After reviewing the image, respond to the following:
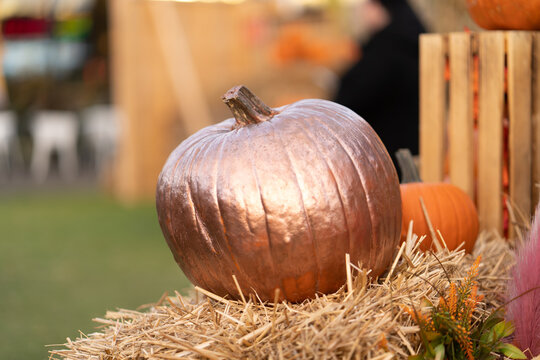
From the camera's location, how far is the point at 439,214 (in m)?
2.34

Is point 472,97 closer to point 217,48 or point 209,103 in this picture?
point 209,103

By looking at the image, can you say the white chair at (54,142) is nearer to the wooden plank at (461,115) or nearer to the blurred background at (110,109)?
the blurred background at (110,109)

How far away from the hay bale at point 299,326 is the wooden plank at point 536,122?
72 cm

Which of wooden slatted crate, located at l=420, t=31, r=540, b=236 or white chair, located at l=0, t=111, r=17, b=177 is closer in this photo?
wooden slatted crate, located at l=420, t=31, r=540, b=236

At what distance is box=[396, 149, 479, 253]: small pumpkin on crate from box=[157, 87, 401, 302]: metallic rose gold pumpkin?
1.29 ft

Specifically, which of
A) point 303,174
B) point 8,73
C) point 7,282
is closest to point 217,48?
point 8,73

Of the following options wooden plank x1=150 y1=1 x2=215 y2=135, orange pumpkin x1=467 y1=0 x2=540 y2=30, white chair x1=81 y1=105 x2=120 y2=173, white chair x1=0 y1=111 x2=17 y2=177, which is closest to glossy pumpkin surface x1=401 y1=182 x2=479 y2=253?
orange pumpkin x1=467 y1=0 x2=540 y2=30

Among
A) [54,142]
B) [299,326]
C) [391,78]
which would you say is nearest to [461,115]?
[299,326]

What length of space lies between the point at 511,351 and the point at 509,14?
1.38 meters

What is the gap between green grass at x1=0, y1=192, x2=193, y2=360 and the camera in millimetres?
3530

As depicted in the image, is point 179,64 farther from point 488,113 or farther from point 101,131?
→ point 488,113

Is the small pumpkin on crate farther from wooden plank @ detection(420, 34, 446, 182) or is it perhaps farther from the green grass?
the green grass

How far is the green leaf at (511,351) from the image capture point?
1774 mm

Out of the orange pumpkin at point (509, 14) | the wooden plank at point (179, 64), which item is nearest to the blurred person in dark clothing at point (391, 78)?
the orange pumpkin at point (509, 14)
